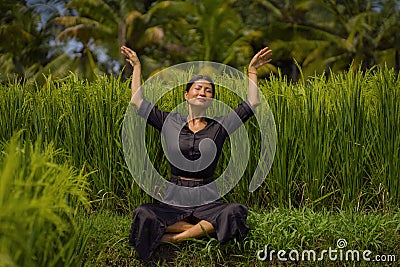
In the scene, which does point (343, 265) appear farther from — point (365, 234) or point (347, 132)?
point (347, 132)

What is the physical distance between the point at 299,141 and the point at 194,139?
849 millimetres

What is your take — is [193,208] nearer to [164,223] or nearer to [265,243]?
[164,223]

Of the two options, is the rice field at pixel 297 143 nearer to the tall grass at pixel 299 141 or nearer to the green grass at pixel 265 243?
the tall grass at pixel 299 141

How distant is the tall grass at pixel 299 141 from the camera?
396cm

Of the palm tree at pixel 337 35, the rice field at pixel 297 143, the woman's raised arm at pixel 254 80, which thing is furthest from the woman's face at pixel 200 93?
A: the palm tree at pixel 337 35

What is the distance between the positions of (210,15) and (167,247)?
10.3 metres

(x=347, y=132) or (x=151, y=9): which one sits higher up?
(x=151, y=9)

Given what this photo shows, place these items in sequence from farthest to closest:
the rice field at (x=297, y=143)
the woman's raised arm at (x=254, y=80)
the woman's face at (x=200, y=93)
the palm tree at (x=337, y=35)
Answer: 1. the palm tree at (x=337, y=35)
2. the rice field at (x=297, y=143)
3. the woman's raised arm at (x=254, y=80)
4. the woman's face at (x=200, y=93)

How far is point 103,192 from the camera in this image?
162 inches

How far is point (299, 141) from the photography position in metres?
4.02

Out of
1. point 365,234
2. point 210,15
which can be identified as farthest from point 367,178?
point 210,15

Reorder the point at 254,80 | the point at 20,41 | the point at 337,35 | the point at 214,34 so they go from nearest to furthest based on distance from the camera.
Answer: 1. the point at 254,80
2. the point at 214,34
3. the point at 337,35
4. the point at 20,41

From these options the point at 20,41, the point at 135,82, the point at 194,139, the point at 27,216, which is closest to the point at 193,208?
the point at 194,139

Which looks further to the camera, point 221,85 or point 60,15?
point 60,15
